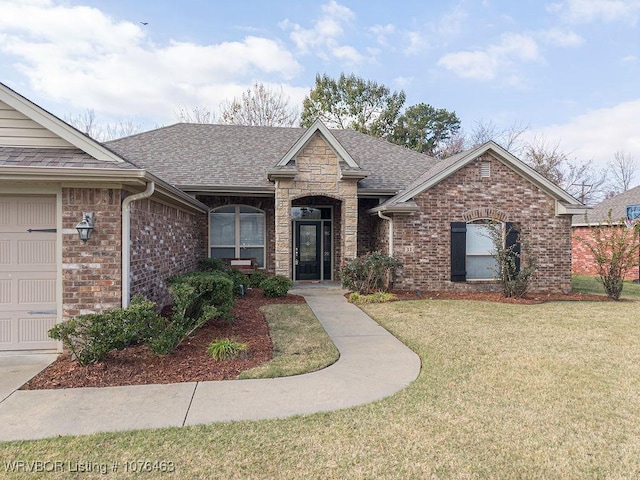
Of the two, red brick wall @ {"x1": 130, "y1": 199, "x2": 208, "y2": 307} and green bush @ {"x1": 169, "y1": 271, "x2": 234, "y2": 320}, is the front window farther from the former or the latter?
red brick wall @ {"x1": 130, "y1": 199, "x2": 208, "y2": 307}

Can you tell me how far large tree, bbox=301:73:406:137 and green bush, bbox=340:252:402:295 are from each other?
20.2 meters

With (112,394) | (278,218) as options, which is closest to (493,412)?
(112,394)

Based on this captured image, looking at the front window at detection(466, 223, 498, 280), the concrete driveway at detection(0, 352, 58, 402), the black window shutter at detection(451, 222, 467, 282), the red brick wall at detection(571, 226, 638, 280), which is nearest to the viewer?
the concrete driveway at detection(0, 352, 58, 402)

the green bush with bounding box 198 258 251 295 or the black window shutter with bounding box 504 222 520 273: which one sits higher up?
the black window shutter with bounding box 504 222 520 273

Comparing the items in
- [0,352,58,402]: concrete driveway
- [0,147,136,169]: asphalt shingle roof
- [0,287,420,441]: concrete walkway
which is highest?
[0,147,136,169]: asphalt shingle roof

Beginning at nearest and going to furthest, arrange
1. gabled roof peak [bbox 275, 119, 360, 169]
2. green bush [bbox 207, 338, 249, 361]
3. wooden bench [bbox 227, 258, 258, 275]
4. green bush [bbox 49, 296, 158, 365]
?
green bush [bbox 49, 296, 158, 365]
green bush [bbox 207, 338, 249, 361]
gabled roof peak [bbox 275, 119, 360, 169]
wooden bench [bbox 227, 258, 258, 275]

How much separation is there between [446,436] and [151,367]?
3.70 metres

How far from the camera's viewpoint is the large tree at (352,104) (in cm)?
2912

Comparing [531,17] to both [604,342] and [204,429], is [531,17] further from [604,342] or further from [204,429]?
[204,429]

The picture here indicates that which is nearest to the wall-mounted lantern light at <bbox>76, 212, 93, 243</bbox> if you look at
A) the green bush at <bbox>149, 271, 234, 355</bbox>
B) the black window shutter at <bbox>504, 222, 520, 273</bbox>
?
the green bush at <bbox>149, 271, 234, 355</bbox>

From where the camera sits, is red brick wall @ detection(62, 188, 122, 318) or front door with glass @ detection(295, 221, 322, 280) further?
front door with glass @ detection(295, 221, 322, 280)

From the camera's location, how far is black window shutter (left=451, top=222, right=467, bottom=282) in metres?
11.6

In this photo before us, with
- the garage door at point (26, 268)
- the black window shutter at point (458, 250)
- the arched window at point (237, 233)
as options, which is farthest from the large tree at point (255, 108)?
the garage door at point (26, 268)

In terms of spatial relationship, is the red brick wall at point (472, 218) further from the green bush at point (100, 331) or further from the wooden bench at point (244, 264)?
the green bush at point (100, 331)
